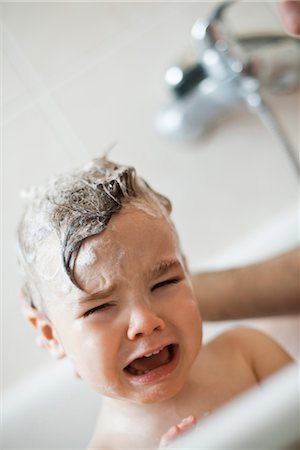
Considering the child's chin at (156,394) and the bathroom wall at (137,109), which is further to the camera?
the bathroom wall at (137,109)

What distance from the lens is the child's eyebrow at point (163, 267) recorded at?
555 millimetres

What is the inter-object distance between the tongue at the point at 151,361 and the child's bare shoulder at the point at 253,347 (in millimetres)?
151

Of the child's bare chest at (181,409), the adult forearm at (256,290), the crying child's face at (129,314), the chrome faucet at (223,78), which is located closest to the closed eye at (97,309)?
the crying child's face at (129,314)

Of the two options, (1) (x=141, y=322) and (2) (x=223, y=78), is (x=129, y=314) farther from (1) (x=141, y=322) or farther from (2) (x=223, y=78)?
(2) (x=223, y=78)

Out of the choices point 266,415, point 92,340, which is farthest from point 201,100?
point 266,415

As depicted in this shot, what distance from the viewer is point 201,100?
1197 mm

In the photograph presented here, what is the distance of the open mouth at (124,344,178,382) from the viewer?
1.79 ft

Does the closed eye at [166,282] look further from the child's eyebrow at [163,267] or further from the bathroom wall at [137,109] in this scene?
the bathroom wall at [137,109]

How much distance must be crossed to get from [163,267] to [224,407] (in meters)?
0.18

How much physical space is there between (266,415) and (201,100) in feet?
3.12

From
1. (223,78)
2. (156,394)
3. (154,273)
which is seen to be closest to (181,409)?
(156,394)

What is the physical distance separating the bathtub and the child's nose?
13 centimetres

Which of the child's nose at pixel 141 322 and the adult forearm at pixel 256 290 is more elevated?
the child's nose at pixel 141 322

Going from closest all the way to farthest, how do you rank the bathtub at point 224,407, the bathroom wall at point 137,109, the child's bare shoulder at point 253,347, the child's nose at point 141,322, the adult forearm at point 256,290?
the bathtub at point 224,407
the child's nose at point 141,322
the child's bare shoulder at point 253,347
the adult forearm at point 256,290
the bathroom wall at point 137,109
